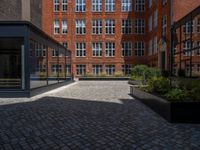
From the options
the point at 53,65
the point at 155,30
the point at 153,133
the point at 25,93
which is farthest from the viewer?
the point at 53,65

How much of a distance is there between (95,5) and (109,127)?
42376 millimetres

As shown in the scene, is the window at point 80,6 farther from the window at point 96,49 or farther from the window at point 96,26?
the window at point 96,49

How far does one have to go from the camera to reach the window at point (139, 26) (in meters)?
46.7

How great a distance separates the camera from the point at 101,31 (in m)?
46.7

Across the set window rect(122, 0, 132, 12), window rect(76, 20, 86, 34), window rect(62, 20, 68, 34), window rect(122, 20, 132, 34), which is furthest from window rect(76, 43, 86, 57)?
window rect(122, 0, 132, 12)

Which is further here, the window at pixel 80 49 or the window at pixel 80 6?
the window at pixel 80 6

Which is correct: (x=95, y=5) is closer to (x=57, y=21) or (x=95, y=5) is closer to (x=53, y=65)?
(x=57, y=21)

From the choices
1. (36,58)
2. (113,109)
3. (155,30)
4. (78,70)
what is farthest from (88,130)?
(78,70)

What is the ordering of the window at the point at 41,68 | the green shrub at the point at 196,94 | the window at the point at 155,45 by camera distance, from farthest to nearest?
1. the window at the point at 155,45
2. the window at the point at 41,68
3. the green shrub at the point at 196,94

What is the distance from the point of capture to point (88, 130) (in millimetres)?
7051

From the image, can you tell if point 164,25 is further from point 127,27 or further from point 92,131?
point 92,131

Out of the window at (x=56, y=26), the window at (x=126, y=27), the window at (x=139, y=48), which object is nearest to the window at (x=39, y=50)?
the window at (x=56, y=26)

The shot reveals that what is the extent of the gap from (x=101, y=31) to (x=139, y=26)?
715cm

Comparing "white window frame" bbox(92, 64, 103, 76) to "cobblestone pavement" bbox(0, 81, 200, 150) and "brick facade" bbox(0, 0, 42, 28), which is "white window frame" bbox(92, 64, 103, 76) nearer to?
"brick facade" bbox(0, 0, 42, 28)
